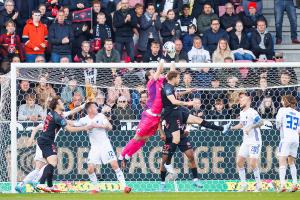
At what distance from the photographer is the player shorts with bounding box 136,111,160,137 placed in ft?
73.7

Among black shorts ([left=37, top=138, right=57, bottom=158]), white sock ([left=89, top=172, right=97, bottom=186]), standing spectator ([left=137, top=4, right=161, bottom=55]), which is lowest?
white sock ([left=89, top=172, right=97, bottom=186])

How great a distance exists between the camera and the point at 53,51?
26.5 meters

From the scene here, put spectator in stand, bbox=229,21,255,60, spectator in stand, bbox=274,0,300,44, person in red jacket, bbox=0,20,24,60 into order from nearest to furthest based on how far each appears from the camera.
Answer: person in red jacket, bbox=0,20,24,60 → spectator in stand, bbox=229,21,255,60 → spectator in stand, bbox=274,0,300,44

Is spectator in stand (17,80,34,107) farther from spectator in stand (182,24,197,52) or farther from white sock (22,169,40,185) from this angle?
spectator in stand (182,24,197,52)

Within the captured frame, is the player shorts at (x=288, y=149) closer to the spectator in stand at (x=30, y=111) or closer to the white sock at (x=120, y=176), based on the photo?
the white sock at (x=120, y=176)

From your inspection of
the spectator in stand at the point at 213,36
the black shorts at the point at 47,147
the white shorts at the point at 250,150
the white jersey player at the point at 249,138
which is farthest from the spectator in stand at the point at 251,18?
the black shorts at the point at 47,147

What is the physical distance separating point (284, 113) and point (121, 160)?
314 centimetres

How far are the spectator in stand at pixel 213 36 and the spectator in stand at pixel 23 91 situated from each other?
5.02 metres

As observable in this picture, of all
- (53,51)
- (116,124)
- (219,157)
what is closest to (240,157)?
(219,157)

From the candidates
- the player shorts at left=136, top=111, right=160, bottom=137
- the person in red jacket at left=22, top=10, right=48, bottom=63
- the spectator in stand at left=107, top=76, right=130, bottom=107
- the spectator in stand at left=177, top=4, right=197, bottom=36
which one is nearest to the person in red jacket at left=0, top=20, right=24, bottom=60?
the person in red jacket at left=22, top=10, right=48, bottom=63

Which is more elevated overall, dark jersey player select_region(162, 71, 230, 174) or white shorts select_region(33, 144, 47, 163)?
dark jersey player select_region(162, 71, 230, 174)

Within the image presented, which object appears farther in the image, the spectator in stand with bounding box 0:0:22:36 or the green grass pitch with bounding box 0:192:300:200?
the spectator in stand with bounding box 0:0:22:36

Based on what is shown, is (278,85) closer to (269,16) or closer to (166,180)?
(166,180)

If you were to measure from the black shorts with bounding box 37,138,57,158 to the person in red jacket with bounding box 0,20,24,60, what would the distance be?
15.3 feet
